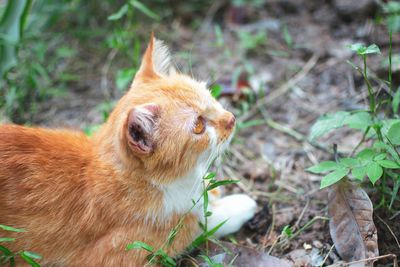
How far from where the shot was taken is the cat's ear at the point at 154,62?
2.68 m

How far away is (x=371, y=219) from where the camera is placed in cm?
237

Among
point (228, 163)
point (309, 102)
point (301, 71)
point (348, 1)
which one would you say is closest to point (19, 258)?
point (228, 163)

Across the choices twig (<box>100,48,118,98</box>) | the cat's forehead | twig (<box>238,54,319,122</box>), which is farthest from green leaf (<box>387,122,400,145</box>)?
twig (<box>100,48,118,98</box>)

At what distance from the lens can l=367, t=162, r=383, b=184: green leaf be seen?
2.19 m

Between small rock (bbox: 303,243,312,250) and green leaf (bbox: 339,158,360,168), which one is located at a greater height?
green leaf (bbox: 339,158,360,168)

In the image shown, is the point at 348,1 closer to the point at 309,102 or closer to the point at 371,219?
the point at 309,102

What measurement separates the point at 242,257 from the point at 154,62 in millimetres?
1222

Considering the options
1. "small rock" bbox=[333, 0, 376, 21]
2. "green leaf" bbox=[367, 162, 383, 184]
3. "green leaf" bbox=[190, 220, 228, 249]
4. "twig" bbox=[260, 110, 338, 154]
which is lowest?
"twig" bbox=[260, 110, 338, 154]

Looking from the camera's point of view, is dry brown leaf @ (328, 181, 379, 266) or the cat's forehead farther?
the cat's forehead

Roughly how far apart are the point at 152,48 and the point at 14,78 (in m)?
1.79

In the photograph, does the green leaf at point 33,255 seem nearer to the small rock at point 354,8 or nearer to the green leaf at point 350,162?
the green leaf at point 350,162

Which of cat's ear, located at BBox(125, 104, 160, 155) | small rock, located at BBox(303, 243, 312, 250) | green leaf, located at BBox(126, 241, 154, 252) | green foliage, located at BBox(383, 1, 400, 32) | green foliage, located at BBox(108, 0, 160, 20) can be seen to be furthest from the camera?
green foliage, located at BBox(383, 1, 400, 32)

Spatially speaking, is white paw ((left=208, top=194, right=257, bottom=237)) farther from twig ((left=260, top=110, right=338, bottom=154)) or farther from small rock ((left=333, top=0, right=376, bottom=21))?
small rock ((left=333, top=0, right=376, bottom=21))

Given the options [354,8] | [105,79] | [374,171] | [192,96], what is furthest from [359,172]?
[105,79]
